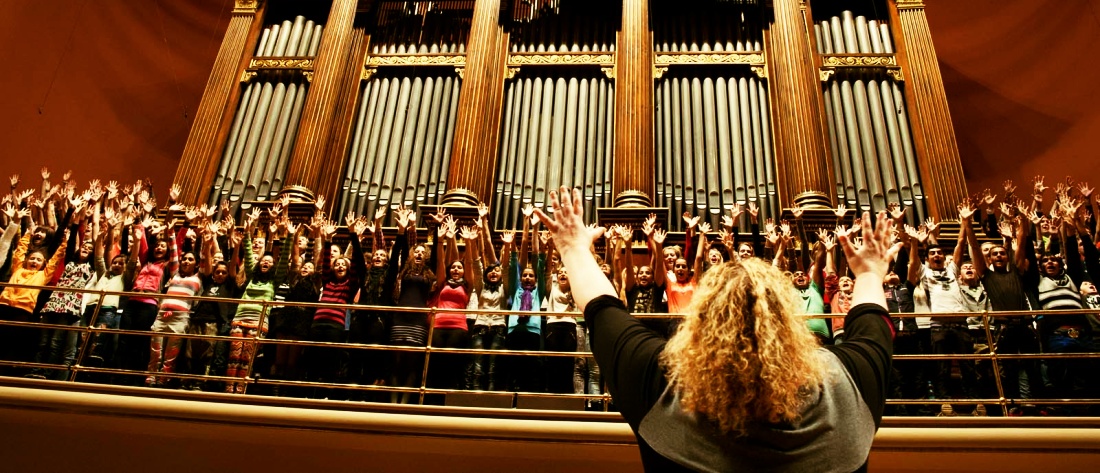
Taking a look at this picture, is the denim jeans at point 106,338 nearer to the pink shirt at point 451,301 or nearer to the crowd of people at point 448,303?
the crowd of people at point 448,303

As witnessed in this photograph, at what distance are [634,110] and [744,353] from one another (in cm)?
614

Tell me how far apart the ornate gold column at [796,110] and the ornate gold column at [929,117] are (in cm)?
84

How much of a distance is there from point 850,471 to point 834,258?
4259mm

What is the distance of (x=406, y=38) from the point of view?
852cm

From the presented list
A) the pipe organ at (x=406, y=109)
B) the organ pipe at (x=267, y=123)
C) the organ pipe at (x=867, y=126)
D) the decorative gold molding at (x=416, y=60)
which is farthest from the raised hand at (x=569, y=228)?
the decorative gold molding at (x=416, y=60)

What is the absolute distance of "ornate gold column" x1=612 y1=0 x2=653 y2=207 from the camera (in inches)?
268

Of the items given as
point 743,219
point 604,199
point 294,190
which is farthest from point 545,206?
point 294,190

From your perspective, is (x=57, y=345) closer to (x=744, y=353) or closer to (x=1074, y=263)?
(x=744, y=353)

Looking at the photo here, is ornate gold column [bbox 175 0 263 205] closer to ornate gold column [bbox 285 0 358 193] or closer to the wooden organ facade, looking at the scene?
the wooden organ facade

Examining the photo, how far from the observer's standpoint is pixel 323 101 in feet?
25.1

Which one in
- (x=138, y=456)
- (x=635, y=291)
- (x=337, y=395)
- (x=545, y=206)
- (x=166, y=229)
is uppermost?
(x=545, y=206)

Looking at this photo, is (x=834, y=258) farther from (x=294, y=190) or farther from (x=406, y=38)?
(x=406, y=38)

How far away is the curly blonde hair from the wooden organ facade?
5.14 m

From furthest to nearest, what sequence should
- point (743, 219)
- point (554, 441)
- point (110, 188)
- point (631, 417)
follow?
point (743, 219), point (110, 188), point (554, 441), point (631, 417)
